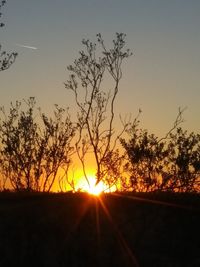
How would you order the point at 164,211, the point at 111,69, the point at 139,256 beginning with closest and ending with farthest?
the point at 139,256
the point at 164,211
the point at 111,69

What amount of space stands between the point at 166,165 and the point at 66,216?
26.8 metres

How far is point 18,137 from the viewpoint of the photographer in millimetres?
35688

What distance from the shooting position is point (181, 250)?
942 centimetres

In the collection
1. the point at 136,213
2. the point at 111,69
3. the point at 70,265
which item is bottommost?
the point at 70,265

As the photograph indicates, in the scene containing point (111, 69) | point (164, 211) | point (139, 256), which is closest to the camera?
point (139, 256)

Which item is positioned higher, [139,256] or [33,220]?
[33,220]

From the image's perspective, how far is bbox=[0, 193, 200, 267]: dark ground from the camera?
9.36m

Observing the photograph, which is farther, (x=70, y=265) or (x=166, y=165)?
(x=166, y=165)

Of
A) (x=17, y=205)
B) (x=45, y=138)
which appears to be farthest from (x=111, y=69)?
(x=17, y=205)

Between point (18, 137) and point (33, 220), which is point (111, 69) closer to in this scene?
point (18, 137)

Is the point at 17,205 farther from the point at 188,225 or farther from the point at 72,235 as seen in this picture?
the point at 188,225

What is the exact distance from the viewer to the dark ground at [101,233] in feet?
30.7

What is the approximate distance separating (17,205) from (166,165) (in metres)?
26.5

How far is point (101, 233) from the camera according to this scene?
31.5 feet
